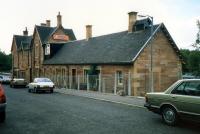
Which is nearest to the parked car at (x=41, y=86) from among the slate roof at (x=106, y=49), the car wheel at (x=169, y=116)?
the slate roof at (x=106, y=49)

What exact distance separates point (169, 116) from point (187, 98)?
1115mm

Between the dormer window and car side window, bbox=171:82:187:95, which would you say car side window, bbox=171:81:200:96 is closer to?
car side window, bbox=171:82:187:95

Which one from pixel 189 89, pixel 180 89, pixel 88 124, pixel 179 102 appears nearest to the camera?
pixel 189 89

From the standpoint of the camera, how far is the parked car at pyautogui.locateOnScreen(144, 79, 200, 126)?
9.75m

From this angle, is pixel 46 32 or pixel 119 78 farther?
pixel 46 32

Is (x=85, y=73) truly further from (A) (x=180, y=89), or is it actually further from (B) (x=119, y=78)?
(A) (x=180, y=89)

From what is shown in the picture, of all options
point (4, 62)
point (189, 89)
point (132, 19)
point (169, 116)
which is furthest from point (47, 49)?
point (4, 62)

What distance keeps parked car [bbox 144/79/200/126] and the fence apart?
12.6 meters

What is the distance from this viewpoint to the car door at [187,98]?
9.67 meters

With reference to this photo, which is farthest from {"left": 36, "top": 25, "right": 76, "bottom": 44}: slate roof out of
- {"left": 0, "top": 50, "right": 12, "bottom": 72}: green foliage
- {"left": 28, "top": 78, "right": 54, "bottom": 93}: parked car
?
{"left": 0, "top": 50, "right": 12, "bottom": 72}: green foliage

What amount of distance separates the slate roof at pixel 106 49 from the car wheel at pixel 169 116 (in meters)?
14.1

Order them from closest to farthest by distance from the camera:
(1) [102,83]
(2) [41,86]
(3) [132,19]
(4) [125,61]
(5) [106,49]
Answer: (4) [125,61] < (1) [102,83] < (2) [41,86] < (3) [132,19] < (5) [106,49]

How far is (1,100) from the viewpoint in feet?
35.8

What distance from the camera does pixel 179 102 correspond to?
10.2 m
